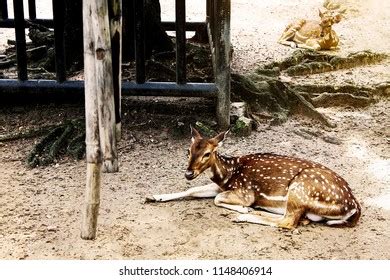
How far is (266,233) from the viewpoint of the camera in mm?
6188

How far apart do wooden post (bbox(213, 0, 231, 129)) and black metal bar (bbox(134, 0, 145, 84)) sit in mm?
857

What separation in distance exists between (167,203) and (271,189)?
3.28ft

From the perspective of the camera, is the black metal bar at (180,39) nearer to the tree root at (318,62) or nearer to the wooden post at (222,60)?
the wooden post at (222,60)

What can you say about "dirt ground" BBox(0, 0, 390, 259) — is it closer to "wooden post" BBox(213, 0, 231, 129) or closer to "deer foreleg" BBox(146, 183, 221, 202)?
"deer foreleg" BBox(146, 183, 221, 202)

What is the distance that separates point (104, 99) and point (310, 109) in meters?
4.03

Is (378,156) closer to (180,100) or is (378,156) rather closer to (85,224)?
(180,100)

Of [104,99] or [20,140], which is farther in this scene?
[20,140]

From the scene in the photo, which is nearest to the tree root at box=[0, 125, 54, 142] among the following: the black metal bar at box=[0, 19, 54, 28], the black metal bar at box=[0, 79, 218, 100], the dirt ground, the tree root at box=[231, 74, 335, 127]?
the dirt ground

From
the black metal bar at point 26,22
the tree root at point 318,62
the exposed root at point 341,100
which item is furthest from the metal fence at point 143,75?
the black metal bar at point 26,22

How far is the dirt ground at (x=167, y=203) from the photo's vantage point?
5.93 metres

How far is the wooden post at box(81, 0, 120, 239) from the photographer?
584 cm

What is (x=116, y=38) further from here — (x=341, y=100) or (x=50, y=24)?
(x=50, y=24)
